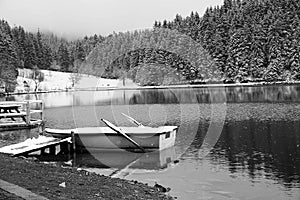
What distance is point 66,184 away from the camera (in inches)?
A: 465

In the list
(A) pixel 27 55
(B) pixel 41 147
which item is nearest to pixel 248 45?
(A) pixel 27 55

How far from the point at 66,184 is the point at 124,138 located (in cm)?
1264

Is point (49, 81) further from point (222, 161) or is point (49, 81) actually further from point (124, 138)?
point (222, 161)

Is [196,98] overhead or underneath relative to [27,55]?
underneath

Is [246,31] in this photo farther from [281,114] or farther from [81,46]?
[281,114]

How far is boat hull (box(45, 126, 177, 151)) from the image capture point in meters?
24.3

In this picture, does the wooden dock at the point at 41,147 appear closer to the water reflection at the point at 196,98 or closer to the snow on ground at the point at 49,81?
the water reflection at the point at 196,98

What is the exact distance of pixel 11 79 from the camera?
10719 cm

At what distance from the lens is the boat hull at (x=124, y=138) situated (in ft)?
79.8

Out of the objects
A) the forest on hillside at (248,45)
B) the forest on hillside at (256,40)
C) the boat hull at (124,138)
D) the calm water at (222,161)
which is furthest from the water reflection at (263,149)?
the forest on hillside at (256,40)

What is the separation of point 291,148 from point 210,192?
341 inches

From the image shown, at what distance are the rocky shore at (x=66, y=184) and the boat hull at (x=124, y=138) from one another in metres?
9.26

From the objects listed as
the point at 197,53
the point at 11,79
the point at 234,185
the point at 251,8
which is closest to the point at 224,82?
the point at 197,53

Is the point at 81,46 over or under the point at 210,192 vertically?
over
